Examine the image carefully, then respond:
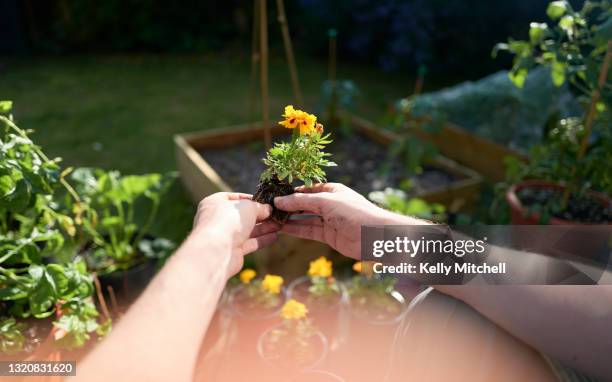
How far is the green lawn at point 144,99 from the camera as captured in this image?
430 centimetres

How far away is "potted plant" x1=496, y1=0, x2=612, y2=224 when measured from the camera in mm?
1987

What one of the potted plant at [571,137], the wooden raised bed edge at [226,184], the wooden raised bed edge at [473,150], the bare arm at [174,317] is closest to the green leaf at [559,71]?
the potted plant at [571,137]

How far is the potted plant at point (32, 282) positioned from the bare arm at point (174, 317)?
535 mm

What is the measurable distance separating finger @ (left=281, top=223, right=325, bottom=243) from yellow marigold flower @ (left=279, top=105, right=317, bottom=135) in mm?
327

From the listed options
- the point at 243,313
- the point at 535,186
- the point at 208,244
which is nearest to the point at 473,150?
the point at 535,186

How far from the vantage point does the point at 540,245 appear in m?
1.92

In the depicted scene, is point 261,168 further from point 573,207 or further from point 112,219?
point 573,207

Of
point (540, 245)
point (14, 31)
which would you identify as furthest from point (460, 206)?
point (14, 31)

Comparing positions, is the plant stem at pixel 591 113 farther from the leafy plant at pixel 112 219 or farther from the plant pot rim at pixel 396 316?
the leafy plant at pixel 112 219

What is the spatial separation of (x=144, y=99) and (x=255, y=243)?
5.05 m

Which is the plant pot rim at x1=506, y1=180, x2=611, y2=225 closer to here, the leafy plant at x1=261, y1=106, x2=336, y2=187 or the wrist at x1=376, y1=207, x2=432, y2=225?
the wrist at x1=376, y1=207, x2=432, y2=225

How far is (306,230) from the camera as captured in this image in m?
1.42

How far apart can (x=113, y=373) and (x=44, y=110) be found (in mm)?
5408

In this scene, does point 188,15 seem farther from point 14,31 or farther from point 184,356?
point 184,356
